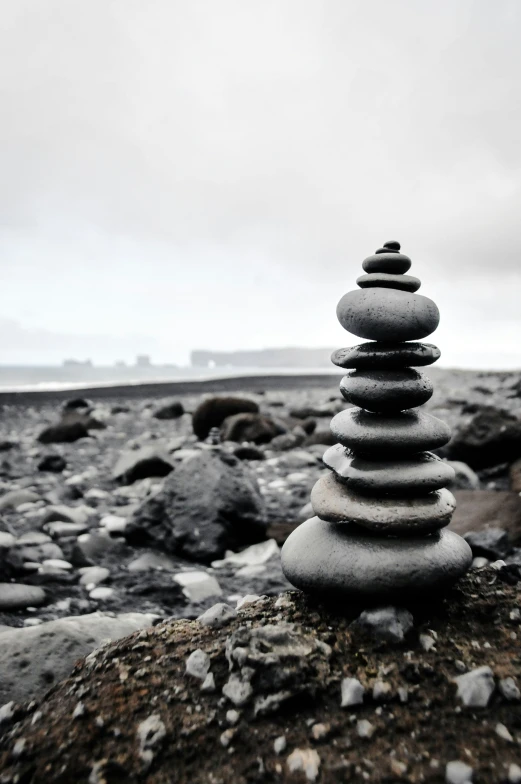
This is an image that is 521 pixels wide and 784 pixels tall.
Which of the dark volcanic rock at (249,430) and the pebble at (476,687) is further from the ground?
the pebble at (476,687)

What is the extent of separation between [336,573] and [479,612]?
47 centimetres

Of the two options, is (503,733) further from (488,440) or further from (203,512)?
(488,440)

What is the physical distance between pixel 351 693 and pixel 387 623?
0.28 m

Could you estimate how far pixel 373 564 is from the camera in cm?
182

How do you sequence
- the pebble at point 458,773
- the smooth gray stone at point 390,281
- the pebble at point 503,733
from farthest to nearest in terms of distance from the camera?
the smooth gray stone at point 390,281, the pebble at point 503,733, the pebble at point 458,773

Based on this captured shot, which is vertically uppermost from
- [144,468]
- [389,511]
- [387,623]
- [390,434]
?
[390,434]

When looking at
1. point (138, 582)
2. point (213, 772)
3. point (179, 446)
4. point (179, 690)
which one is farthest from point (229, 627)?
point (179, 446)

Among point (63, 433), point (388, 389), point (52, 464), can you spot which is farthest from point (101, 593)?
point (63, 433)

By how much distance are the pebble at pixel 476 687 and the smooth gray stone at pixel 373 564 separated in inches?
12.3

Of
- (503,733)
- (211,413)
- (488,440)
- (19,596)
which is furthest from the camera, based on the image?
(211,413)

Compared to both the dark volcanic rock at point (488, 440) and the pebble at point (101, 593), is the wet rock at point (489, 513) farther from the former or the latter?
the pebble at point (101, 593)

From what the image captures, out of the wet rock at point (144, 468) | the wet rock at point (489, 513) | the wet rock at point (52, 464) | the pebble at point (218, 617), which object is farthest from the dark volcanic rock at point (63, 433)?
the pebble at point (218, 617)

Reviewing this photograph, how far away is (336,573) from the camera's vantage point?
185cm

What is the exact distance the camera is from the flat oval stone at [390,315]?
195cm
